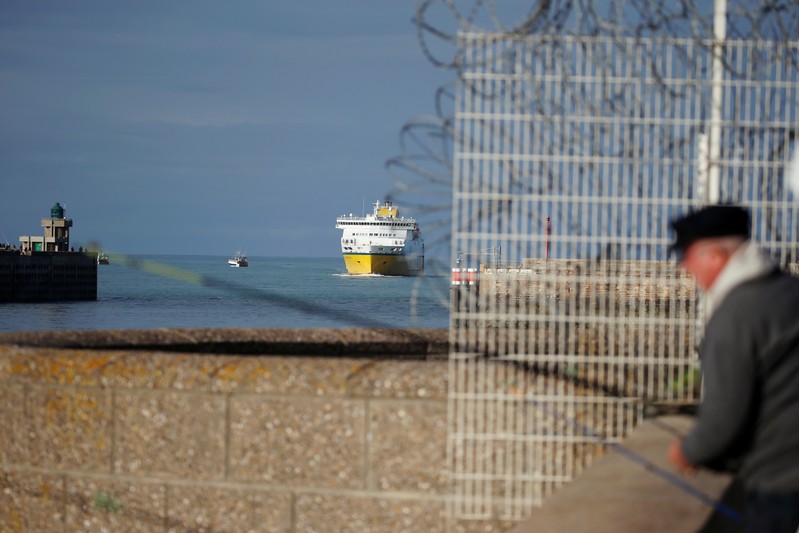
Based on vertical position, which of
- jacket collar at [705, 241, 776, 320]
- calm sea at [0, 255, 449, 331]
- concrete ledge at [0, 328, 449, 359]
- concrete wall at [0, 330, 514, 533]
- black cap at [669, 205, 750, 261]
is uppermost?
black cap at [669, 205, 750, 261]

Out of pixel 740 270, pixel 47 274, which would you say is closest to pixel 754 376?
pixel 740 270

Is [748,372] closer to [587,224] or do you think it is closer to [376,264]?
[587,224]

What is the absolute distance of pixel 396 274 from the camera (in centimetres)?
14012

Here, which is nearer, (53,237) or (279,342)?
(279,342)

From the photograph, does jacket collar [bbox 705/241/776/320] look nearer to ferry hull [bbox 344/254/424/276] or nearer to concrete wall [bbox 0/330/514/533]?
concrete wall [bbox 0/330/514/533]

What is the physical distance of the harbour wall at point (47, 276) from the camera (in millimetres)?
95625

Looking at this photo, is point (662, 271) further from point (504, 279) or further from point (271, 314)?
point (271, 314)

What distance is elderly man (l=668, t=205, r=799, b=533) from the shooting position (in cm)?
347

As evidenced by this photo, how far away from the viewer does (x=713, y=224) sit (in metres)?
3.64

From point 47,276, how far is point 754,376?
10072 cm

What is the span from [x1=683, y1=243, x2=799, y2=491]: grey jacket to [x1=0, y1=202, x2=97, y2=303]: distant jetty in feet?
314

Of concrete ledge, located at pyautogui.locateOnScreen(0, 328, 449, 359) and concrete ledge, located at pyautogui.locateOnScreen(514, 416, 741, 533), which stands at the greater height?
concrete ledge, located at pyautogui.locateOnScreen(0, 328, 449, 359)

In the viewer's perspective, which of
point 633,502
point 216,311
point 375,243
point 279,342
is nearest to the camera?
point 633,502

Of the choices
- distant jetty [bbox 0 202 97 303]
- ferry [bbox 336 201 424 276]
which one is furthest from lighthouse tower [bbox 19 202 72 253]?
ferry [bbox 336 201 424 276]
